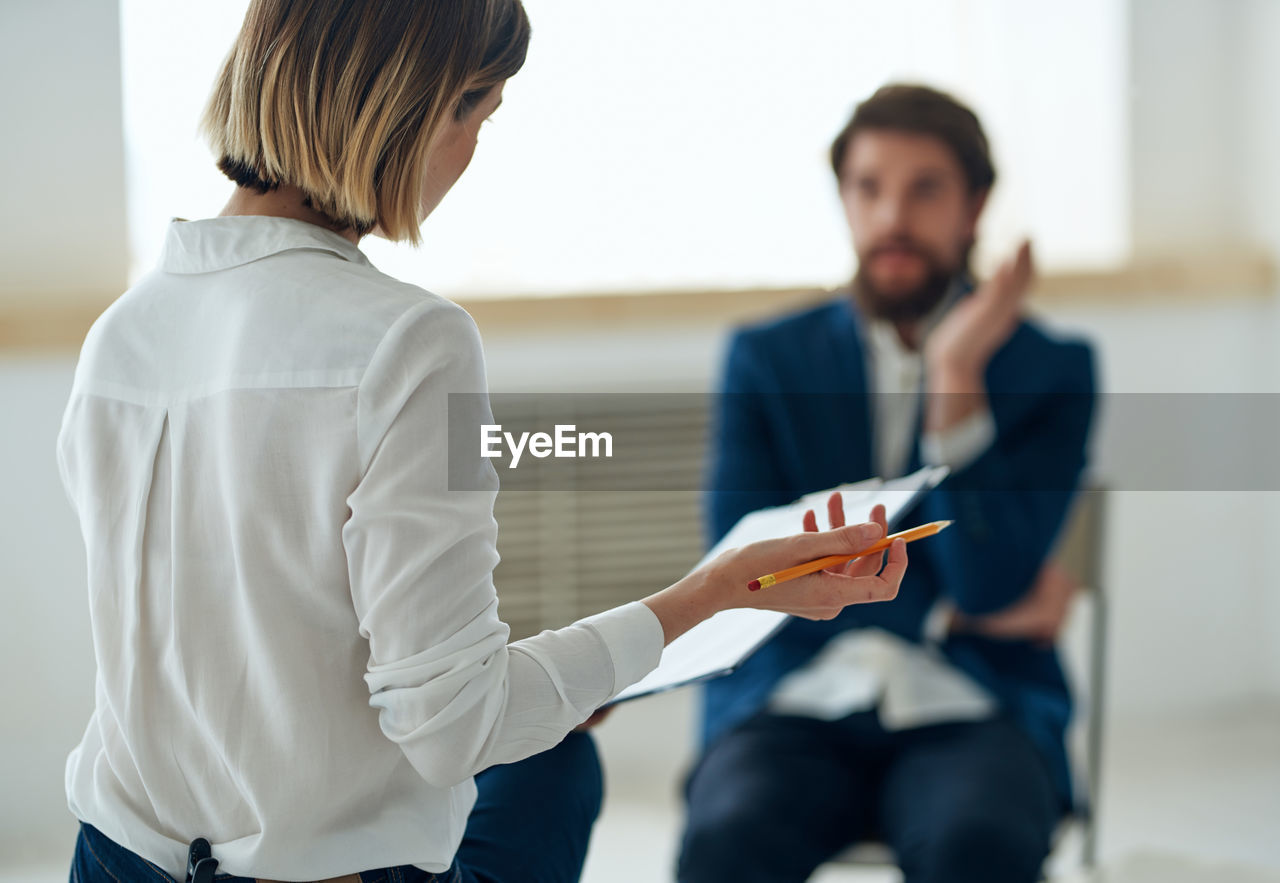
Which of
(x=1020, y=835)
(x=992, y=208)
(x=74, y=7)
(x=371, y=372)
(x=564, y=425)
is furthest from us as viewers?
(x=992, y=208)

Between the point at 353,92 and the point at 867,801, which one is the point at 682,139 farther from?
the point at 353,92

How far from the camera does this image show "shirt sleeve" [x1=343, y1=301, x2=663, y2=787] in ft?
1.93

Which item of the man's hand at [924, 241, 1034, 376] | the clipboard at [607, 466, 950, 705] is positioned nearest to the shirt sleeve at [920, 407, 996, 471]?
the man's hand at [924, 241, 1034, 376]

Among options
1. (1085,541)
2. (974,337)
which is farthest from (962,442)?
(1085,541)

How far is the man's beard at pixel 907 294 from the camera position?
1610mm

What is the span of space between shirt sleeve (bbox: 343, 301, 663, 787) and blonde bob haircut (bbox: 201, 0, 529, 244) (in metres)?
0.12

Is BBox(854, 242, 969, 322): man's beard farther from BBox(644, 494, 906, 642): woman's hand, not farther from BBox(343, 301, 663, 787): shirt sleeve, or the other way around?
BBox(343, 301, 663, 787): shirt sleeve

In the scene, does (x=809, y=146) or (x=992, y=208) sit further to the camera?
(x=992, y=208)

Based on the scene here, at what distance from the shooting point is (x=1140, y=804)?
2.18 metres

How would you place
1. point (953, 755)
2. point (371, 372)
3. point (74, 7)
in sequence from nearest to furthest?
point (371, 372) → point (953, 755) → point (74, 7)

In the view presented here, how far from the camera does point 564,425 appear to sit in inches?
89.5

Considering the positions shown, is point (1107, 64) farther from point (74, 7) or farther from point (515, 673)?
point (515, 673)

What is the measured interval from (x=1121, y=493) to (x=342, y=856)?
2.30m

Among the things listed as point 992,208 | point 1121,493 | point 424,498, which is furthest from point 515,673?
point 1121,493
